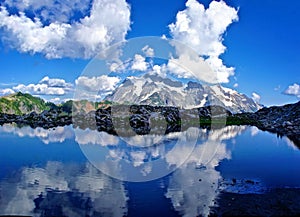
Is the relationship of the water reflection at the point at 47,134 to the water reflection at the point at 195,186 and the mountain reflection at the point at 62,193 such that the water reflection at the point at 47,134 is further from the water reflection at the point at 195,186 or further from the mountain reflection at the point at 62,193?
the water reflection at the point at 195,186

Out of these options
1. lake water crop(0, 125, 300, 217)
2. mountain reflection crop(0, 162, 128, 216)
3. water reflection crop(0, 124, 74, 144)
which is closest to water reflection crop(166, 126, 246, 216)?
lake water crop(0, 125, 300, 217)

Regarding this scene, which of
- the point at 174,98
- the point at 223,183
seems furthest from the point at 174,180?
the point at 174,98

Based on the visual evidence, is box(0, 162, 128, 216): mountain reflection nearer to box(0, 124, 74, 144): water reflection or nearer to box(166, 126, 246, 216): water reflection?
box(166, 126, 246, 216): water reflection

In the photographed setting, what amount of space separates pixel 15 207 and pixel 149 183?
61.1 feet

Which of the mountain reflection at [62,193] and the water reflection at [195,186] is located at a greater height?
the water reflection at [195,186]

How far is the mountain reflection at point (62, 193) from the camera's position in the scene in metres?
32.1

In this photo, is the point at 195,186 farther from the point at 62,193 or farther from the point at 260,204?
the point at 62,193

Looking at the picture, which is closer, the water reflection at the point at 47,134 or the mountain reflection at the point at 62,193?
the mountain reflection at the point at 62,193

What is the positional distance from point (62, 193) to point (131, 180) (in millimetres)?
11339

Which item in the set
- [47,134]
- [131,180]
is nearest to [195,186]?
[131,180]

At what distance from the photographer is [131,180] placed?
148ft

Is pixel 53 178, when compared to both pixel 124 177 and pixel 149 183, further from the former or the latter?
pixel 149 183

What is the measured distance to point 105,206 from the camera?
33.5m

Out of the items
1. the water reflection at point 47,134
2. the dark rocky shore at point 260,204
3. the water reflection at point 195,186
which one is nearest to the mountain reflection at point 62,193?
the water reflection at point 195,186
